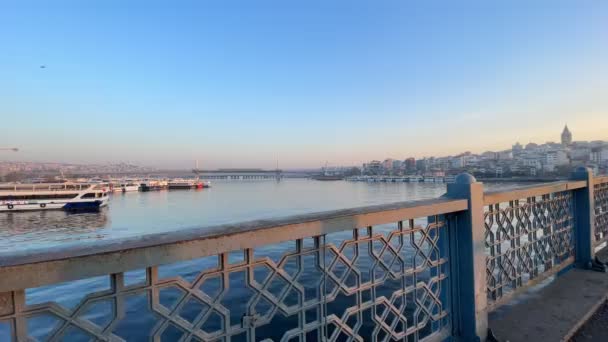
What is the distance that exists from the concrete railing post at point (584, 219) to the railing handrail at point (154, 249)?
489cm

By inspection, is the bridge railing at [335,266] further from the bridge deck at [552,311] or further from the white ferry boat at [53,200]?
the white ferry boat at [53,200]

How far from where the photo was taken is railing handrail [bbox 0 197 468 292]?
1.16m

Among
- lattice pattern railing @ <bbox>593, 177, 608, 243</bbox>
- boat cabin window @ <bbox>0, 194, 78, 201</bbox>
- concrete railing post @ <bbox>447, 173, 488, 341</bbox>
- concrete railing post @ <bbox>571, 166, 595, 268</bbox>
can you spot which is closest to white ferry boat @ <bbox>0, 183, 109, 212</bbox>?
boat cabin window @ <bbox>0, 194, 78, 201</bbox>

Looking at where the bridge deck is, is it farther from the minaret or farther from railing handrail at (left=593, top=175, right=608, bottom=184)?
the minaret

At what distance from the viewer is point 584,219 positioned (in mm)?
5004

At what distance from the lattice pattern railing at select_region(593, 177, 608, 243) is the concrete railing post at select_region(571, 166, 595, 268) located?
0.62m

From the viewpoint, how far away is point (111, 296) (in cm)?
138

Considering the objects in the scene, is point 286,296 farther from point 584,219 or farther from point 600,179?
point 600,179

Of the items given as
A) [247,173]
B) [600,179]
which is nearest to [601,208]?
[600,179]

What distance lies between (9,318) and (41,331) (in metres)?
5.81

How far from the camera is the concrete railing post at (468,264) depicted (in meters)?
2.92

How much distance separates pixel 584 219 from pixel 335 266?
15.0ft

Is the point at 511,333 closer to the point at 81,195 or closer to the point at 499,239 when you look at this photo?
the point at 499,239

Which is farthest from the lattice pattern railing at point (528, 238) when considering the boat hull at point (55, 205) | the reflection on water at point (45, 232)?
the boat hull at point (55, 205)
